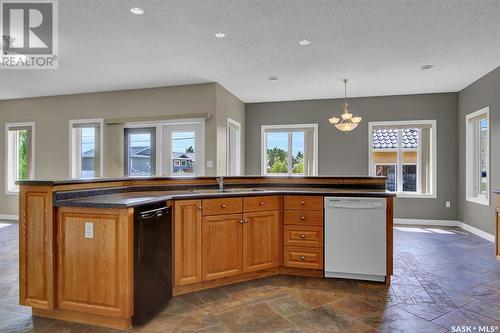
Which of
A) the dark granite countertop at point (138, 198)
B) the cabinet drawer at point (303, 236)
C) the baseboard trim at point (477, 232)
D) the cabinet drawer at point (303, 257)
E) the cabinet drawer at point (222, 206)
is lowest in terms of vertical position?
the baseboard trim at point (477, 232)

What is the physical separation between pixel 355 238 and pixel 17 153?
762cm

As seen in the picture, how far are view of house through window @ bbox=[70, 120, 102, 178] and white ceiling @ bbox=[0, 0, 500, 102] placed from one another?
0.74 m

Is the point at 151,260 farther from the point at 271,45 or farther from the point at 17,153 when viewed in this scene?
the point at 17,153

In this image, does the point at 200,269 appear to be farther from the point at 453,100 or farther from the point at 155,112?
the point at 453,100

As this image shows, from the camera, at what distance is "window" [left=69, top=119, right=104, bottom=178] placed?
248 inches

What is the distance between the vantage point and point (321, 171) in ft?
23.3

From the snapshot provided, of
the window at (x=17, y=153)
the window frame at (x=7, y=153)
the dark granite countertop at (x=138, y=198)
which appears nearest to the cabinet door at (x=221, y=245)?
the dark granite countertop at (x=138, y=198)

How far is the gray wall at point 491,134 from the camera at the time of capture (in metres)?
4.89

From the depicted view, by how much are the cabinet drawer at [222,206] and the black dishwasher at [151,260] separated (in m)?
0.39

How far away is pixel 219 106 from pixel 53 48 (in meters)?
2.64

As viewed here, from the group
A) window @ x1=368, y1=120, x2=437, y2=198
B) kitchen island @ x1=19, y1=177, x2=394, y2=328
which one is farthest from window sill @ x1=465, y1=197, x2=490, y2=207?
kitchen island @ x1=19, y1=177, x2=394, y2=328

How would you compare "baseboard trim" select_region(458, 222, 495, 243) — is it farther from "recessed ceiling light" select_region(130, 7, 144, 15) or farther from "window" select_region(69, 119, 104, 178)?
"window" select_region(69, 119, 104, 178)

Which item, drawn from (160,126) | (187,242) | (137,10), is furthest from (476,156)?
(137,10)

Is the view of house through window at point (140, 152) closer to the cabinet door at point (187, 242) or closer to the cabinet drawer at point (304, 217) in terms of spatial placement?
the cabinet door at point (187, 242)
